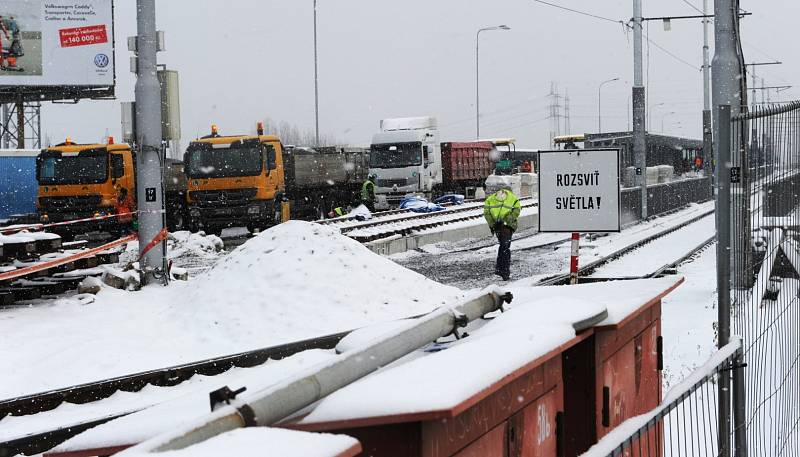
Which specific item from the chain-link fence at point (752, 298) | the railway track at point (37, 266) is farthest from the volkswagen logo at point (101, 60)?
the chain-link fence at point (752, 298)

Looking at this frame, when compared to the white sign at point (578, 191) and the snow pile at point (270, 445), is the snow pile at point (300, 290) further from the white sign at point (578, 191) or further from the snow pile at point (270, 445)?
the snow pile at point (270, 445)

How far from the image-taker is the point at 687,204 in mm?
44000

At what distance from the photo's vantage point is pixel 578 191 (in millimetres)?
13461

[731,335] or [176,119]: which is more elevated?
[176,119]

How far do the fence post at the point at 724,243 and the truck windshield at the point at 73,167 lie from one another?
2467 cm

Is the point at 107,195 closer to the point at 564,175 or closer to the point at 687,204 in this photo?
the point at 564,175

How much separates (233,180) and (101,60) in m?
20.1

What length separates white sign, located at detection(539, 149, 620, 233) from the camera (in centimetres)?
1318

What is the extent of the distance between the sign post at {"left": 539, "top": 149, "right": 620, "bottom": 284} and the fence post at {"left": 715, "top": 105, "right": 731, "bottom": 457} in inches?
323

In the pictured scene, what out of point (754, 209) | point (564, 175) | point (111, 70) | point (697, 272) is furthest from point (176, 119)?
point (111, 70)

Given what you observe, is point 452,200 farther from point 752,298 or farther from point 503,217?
point 752,298

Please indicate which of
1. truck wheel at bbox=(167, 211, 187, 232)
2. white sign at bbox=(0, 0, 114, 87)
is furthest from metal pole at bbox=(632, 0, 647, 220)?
white sign at bbox=(0, 0, 114, 87)

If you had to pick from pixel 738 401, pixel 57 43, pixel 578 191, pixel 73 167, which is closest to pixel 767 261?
pixel 738 401

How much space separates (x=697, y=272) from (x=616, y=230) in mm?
7048
